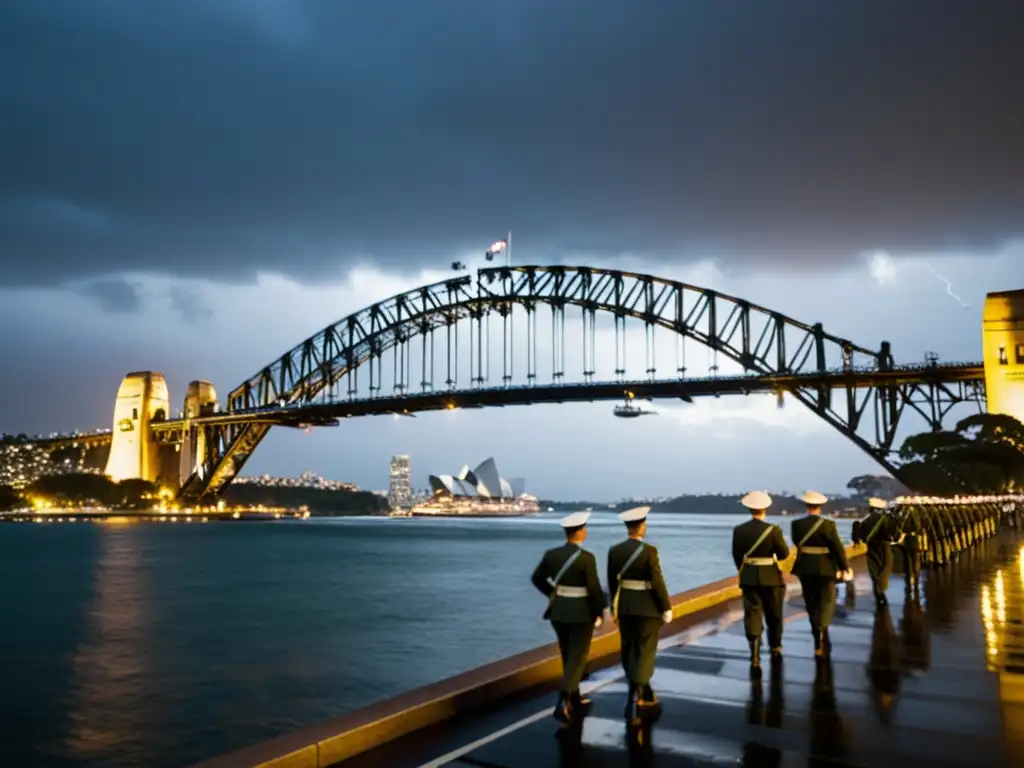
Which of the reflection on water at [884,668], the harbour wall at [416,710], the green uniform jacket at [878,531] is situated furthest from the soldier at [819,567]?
the green uniform jacket at [878,531]

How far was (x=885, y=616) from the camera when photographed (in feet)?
42.9

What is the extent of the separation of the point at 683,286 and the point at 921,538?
2610 inches

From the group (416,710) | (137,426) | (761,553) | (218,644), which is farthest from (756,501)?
(137,426)

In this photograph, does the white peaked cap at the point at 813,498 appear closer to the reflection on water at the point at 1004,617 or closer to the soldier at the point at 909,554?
the reflection on water at the point at 1004,617

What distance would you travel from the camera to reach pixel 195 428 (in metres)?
104

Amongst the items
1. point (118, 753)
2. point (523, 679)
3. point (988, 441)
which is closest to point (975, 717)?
point (523, 679)

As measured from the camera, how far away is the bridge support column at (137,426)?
4230 inches

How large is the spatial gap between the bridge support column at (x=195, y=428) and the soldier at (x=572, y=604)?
10002cm

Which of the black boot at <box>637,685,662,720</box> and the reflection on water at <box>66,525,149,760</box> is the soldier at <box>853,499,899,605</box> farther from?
the reflection on water at <box>66,525,149,760</box>

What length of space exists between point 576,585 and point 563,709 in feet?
3.22

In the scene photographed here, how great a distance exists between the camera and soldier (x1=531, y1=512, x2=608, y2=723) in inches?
282

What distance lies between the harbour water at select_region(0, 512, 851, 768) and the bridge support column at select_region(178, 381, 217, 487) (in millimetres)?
59782

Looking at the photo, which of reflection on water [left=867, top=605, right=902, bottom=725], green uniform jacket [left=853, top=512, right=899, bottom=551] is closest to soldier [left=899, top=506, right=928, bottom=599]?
green uniform jacket [left=853, top=512, right=899, bottom=551]

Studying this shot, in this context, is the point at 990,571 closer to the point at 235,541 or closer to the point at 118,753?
the point at 118,753
